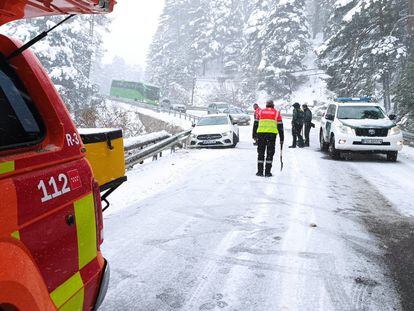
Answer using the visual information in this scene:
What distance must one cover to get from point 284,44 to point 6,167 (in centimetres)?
5738

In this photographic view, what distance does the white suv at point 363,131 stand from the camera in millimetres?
13141

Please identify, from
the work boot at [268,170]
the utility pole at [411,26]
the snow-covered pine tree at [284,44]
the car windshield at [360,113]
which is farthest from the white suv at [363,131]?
the snow-covered pine tree at [284,44]

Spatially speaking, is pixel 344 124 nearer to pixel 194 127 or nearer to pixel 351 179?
pixel 351 179

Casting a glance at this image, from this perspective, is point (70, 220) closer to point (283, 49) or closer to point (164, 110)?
point (164, 110)

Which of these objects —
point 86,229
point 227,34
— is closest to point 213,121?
→ point 86,229

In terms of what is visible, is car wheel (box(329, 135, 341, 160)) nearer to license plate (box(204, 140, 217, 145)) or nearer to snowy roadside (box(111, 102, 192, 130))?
license plate (box(204, 140, 217, 145))

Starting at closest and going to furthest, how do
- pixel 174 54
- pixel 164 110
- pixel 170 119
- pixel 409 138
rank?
pixel 409 138, pixel 170 119, pixel 164 110, pixel 174 54

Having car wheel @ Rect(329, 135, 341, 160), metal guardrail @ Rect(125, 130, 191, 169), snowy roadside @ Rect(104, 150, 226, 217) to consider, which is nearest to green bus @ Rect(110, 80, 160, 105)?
metal guardrail @ Rect(125, 130, 191, 169)

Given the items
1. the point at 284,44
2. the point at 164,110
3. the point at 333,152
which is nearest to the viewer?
the point at 333,152

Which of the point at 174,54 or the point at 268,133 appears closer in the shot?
the point at 268,133

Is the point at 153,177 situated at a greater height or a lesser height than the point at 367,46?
lesser

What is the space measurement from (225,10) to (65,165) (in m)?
75.4

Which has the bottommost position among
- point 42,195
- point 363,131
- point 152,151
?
point 152,151

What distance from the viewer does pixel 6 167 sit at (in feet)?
5.76
